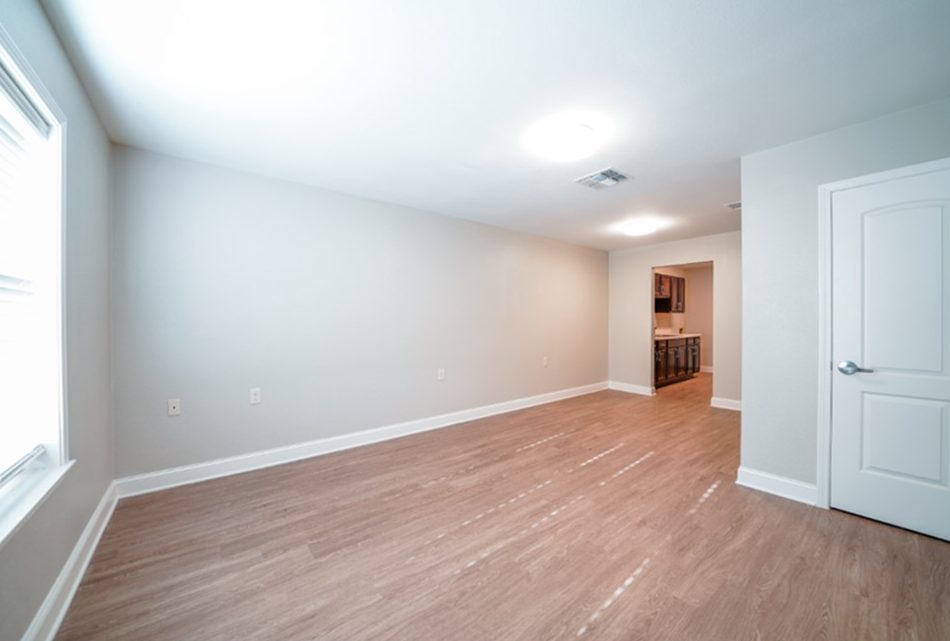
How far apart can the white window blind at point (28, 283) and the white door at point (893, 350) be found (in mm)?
4066

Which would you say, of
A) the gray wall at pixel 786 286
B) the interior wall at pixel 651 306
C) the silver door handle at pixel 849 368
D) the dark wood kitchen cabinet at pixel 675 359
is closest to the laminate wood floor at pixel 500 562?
the gray wall at pixel 786 286

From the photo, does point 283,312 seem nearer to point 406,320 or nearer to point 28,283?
point 406,320

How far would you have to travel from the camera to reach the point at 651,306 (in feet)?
19.2

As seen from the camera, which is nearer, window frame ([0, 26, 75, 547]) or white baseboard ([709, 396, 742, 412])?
window frame ([0, 26, 75, 547])

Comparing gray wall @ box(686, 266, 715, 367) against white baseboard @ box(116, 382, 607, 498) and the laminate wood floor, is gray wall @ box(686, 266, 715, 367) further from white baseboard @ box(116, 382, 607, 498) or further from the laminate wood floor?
the laminate wood floor

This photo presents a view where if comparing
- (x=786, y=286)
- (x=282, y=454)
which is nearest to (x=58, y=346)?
(x=282, y=454)

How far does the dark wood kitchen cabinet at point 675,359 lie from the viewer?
616 centimetres

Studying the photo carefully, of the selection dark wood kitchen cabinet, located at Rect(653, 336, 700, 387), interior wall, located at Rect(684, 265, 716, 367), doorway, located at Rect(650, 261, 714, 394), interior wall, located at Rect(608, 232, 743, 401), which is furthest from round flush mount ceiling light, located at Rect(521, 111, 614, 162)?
interior wall, located at Rect(684, 265, 716, 367)

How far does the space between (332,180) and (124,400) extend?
2.20 meters

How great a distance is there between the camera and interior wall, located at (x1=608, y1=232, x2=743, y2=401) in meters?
5.04

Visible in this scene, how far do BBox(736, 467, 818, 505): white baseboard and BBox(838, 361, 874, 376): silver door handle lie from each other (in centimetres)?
77

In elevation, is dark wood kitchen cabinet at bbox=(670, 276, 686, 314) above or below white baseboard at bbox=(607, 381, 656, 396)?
above

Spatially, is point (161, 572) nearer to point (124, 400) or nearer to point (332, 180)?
point (124, 400)

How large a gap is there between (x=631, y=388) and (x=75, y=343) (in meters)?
6.30
